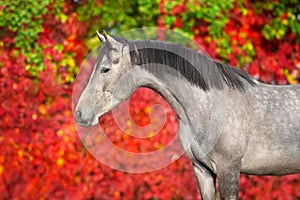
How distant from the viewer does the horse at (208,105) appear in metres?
3.58

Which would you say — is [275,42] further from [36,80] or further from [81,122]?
[81,122]

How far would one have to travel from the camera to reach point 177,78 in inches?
146

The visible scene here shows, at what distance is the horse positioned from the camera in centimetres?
358

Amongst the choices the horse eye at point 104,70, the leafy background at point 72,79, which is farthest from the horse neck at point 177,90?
the leafy background at point 72,79

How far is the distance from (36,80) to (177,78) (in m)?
2.93

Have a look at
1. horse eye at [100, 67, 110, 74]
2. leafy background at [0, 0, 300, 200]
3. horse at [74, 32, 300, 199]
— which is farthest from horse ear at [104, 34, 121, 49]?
leafy background at [0, 0, 300, 200]

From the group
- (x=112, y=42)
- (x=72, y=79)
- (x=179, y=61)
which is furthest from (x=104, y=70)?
(x=72, y=79)

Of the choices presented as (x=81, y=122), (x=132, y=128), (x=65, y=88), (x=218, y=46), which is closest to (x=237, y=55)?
(x=218, y=46)

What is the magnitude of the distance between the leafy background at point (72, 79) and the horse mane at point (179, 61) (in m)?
2.06

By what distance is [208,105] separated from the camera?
3.77m

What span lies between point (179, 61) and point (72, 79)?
2707mm

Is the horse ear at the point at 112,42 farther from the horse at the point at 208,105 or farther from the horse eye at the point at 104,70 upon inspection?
the horse eye at the point at 104,70

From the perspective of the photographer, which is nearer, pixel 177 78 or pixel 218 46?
pixel 177 78

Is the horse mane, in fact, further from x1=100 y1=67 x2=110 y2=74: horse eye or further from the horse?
x1=100 y1=67 x2=110 y2=74: horse eye
